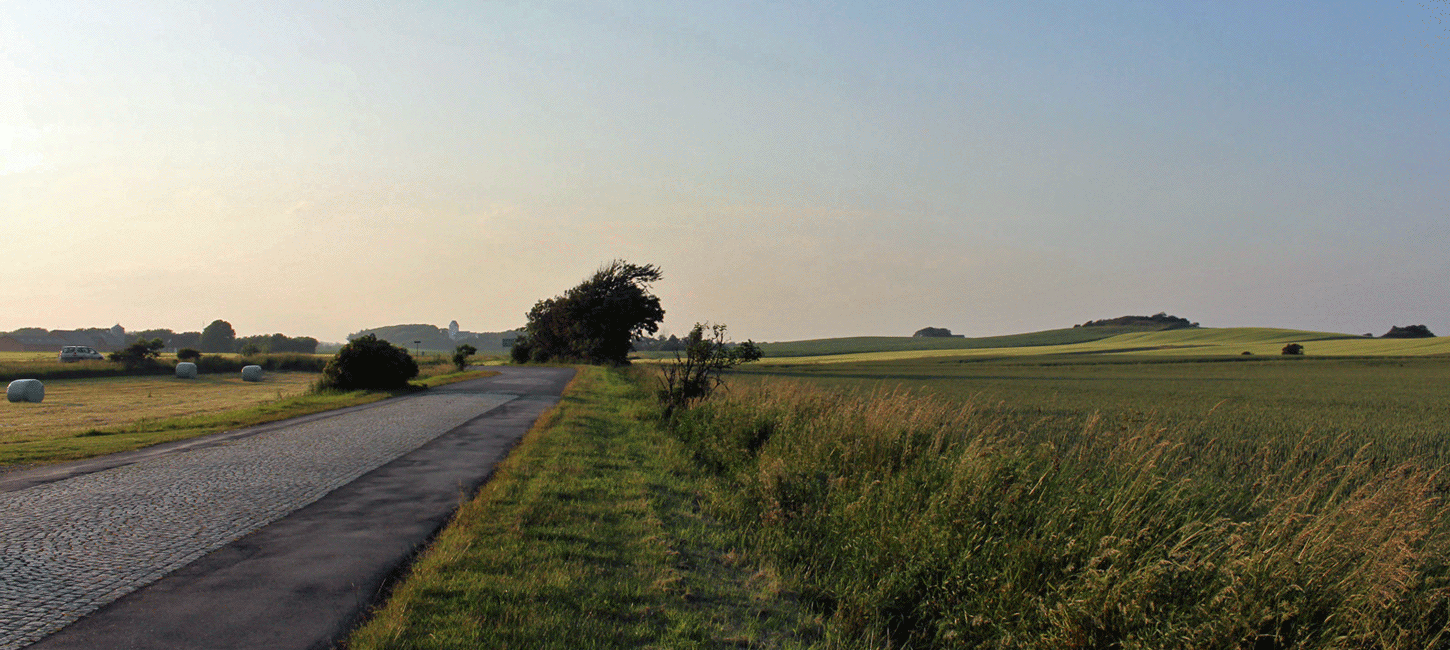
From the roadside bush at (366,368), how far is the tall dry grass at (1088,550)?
920 inches

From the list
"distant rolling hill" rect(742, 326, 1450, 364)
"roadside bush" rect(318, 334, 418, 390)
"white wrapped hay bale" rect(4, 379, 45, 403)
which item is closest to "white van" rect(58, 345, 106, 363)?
"white wrapped hay bale" rect(4, 379, 45, 403)

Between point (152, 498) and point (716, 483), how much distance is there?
22.1 ft

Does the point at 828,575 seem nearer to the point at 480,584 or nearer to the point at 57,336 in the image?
the point at 480,584

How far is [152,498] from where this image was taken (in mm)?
8141

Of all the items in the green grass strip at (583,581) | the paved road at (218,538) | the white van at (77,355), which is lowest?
the green grass strip at (583,581)

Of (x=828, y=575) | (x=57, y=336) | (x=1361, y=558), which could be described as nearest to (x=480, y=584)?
(x=828, y=575)

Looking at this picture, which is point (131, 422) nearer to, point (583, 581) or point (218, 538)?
point (218, 538)

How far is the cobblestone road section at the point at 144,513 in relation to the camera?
491 cm

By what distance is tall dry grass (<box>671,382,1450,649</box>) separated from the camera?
14.1 ft

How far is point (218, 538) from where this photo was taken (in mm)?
6469

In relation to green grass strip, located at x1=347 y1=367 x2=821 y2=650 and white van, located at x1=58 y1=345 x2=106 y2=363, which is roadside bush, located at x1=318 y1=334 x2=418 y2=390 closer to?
green grass strip, located at x1=347 y1=367 x2=821 y2=650

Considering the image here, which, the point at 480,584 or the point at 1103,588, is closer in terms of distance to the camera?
the point at 1103,588

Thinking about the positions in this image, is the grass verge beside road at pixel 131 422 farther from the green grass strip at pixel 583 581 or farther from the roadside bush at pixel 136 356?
the roadside bush at pixel 136 356

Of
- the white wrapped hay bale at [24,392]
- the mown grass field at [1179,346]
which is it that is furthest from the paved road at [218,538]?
the mown grass field at [1179,346]
